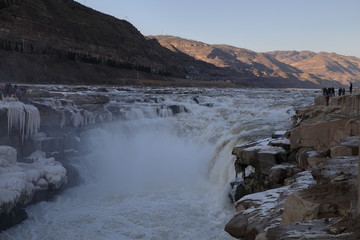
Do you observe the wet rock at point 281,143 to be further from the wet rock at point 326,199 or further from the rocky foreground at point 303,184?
the wet rock at point 326,199

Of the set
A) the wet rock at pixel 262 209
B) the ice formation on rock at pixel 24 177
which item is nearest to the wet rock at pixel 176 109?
the ice formation on rock at pixel 24 177

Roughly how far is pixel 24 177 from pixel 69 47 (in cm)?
5350

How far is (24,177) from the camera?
38.3 ft

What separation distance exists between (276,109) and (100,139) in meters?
11.9

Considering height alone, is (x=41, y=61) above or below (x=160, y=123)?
above

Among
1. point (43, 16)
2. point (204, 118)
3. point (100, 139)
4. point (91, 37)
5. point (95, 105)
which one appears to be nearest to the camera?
point (100, 139)

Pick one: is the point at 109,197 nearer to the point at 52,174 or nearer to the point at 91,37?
the point at 52,174

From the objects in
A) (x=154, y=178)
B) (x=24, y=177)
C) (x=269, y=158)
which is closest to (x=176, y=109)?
(x=154, y=178)

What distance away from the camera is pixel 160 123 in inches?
839

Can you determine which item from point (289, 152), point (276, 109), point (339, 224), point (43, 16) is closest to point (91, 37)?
point (43, 16)

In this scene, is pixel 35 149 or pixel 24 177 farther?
pixel 35 149

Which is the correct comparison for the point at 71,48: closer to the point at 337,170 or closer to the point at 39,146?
the point at 39,146

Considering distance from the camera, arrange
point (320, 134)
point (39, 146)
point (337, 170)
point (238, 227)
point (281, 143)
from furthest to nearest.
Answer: point (39, 146)
point (281, 143)
point (320, 134)
point (238, 227)
point (337, 170)

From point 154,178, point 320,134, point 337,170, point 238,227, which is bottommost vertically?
point 154,178
